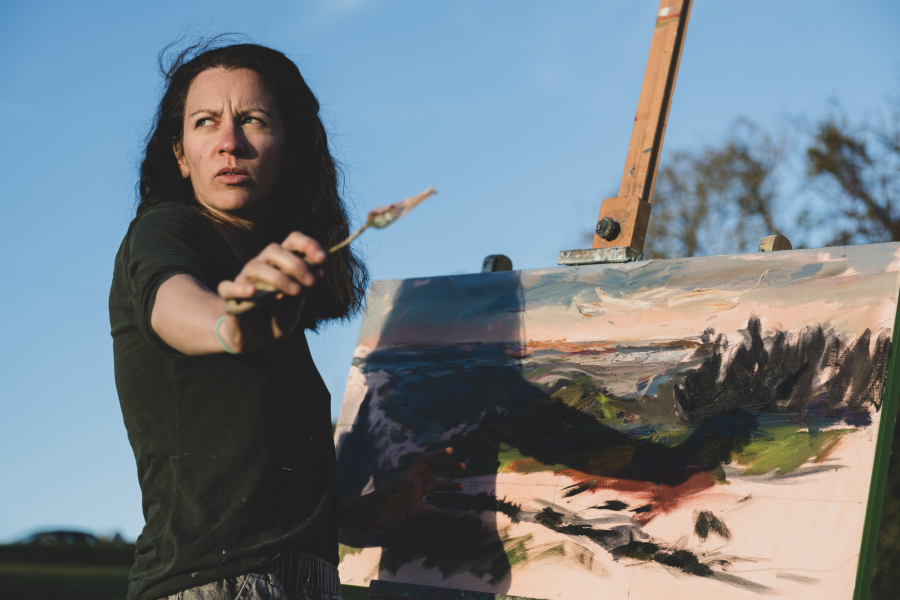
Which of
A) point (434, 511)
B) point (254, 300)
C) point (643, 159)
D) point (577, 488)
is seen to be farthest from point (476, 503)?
point (254, 300)

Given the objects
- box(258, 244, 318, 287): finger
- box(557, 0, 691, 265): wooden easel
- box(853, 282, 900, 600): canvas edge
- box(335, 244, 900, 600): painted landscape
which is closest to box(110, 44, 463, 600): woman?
box(258, 244, 318, 287): finger

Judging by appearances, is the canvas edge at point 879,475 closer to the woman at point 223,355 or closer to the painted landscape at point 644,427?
the painted landscape at point 644,427

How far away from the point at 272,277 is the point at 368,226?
133 millimetres

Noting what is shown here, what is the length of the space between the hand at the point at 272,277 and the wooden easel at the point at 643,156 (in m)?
1.66

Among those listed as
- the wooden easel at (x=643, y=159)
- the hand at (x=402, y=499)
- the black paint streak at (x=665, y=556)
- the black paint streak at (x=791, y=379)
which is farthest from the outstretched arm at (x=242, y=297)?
the wooden easel at (x=643, y=159)

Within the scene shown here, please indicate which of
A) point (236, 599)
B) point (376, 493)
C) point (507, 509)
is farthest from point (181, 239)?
point (507, 509)

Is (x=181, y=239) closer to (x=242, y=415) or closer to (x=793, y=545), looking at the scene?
(x=242, y=415)

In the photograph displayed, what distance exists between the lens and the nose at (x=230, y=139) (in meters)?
1.21

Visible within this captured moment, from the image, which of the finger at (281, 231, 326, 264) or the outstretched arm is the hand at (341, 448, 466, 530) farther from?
the finger at (281, 231, 326, 264)

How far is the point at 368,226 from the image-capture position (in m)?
0.79

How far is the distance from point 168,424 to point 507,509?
3.71 feet

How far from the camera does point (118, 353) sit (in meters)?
1.09

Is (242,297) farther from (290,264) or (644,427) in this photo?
(644,427)

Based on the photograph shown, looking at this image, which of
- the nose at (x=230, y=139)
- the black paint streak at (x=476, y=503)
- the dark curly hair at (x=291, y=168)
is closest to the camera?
the nose at (x=230, y=139)
